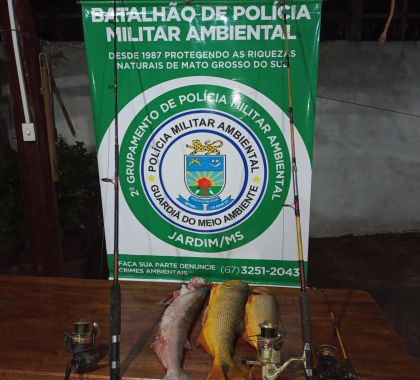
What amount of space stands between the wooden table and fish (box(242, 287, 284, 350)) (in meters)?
0.07

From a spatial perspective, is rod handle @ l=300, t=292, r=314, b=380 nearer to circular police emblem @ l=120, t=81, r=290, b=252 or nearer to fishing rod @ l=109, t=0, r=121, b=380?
circular police emblem @ l=120, t=81, r=290, b=252

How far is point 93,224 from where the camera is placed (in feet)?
19.9

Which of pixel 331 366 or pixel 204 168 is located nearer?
pixel 331 366

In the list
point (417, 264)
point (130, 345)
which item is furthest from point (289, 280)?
point (417, 264)

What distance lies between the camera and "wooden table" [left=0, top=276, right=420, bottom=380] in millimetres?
2070

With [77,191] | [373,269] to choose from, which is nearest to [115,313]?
[77,191]

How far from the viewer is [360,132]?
688 cm

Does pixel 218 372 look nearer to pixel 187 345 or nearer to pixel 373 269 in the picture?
pixel 187 345

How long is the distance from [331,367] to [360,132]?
18.4ft

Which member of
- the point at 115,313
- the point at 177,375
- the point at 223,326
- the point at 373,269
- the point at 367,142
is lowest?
the point at 373,269

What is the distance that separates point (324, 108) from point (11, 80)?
5112mm

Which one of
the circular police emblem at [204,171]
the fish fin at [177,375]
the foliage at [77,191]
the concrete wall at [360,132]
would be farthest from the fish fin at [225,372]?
the concrete wall at [360,132]

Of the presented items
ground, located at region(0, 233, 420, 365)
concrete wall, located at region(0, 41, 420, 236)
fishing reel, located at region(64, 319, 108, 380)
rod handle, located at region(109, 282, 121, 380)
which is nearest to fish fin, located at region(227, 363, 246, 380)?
rod handle, located at region(109, 282, 121, 380)

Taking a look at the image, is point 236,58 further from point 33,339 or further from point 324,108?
point 324,108
